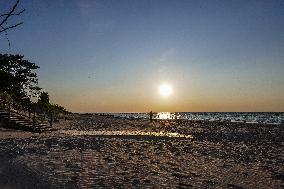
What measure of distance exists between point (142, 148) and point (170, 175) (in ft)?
21.8

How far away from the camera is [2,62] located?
51.3 meters

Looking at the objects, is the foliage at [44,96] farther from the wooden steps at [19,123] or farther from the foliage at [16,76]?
the wooden steps at [19,123]

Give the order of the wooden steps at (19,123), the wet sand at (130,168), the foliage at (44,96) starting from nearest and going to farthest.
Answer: the wet sand at (130,168) < the wooden steps at (19,123) < the foliage at (44,96)

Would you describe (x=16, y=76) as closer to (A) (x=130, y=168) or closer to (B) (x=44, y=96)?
(B) (x=44, y=96)

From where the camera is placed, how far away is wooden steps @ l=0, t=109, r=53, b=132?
28927 mm

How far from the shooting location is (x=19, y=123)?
29.3 m

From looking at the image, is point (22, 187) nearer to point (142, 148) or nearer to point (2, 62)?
point (142, 148)

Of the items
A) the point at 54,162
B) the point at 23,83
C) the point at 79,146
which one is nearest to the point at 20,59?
the point at 23,83

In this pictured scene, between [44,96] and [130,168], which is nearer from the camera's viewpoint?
[130,168]

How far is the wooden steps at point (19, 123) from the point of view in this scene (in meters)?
28.9

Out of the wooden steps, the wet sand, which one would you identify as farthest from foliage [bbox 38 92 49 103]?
the wet sand

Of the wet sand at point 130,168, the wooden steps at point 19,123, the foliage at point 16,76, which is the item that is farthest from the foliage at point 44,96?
the wet sand at point 130,168

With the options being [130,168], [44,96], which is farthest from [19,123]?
[44,96]

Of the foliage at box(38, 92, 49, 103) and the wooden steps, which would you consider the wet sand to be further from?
the foliage at box(38, 92, 49, 103)
